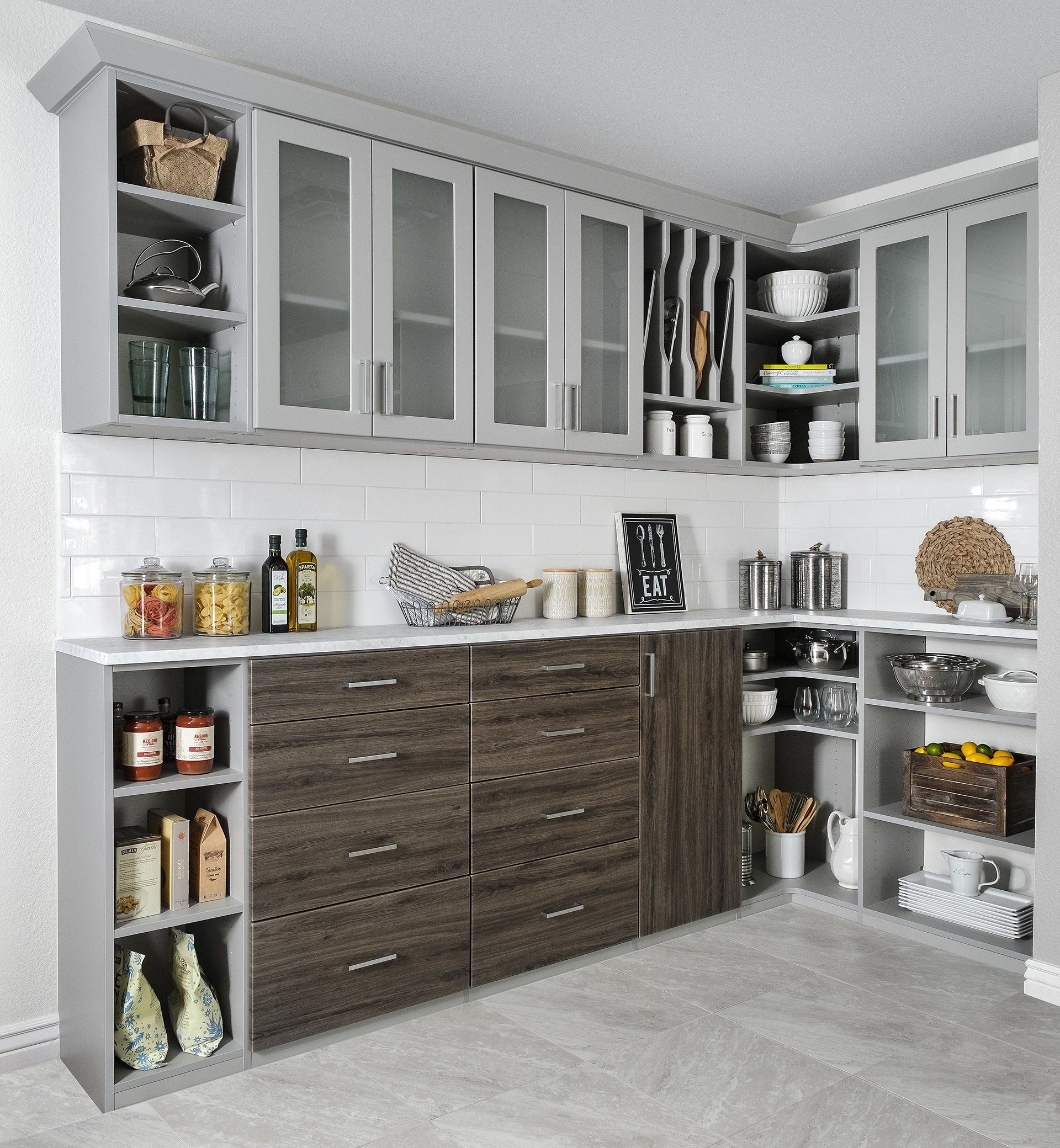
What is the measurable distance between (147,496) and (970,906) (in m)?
2.76

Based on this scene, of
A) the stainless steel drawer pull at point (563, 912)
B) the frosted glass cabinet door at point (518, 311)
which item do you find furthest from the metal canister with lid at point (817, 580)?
the stainless steel drawer pull at point (563, 912)

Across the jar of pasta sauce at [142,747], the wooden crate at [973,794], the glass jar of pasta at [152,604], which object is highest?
the glass jar of pasta at [152,604]

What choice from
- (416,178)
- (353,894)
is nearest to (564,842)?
(353,894)

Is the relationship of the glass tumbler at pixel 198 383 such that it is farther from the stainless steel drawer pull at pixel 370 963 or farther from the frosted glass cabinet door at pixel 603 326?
the stainless steel drawer pull at pixel 370 963

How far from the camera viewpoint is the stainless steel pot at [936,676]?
10.7 ft

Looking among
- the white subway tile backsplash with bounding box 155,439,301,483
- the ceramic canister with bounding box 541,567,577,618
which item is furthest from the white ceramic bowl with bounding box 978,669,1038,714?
the white subway tile backsplash with bounding box 155,439,301,483

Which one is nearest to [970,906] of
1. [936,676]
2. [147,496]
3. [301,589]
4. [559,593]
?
[936,676]

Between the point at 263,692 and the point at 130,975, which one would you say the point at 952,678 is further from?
the point at 130,975

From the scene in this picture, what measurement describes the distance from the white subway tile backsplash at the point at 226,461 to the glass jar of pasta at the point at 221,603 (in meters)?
0.30

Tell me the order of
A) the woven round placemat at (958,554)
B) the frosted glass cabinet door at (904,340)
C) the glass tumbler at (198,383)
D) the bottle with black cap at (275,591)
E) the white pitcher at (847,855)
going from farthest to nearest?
the white pitcher at (847,855) → the woven round placemat at (958,554) → the frosted glass cabinet door at (904,340) → the bottle with black cap at (275,591) → the glass tumbler at (198,383)

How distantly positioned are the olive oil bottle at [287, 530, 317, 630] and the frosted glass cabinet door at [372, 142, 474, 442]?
0.40 metres

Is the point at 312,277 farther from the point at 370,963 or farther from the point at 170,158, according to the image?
the point at 370,963

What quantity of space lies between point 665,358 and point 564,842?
5.41 ft

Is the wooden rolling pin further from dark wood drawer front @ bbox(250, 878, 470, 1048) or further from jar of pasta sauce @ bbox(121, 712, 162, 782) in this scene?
jar of pasta sauce @ bbox(121, 712, 162, 782)
